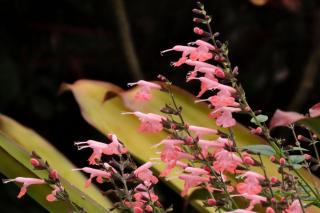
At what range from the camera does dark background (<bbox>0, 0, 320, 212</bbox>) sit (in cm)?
220

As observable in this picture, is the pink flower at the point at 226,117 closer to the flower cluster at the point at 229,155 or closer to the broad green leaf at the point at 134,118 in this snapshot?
the flower cluster at the point at 229,155

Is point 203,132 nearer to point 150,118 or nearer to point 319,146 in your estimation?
point 150,118

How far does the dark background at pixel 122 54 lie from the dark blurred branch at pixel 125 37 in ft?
0.64

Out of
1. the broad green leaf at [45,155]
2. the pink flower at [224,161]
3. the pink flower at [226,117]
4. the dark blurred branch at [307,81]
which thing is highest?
the pink flower at [226,117]

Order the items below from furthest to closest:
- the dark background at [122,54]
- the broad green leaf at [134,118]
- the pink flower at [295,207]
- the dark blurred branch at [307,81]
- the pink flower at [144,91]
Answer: the dark background at [122,54] → the dark blurred branch at [307,81] → the broad green leaf at [134,118] → the pink flower at [144,91] → the pink flower at [295,207]

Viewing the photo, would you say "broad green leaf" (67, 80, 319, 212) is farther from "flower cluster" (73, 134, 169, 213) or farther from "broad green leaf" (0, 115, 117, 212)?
"flower cluster" (73, 134, 169, 213)

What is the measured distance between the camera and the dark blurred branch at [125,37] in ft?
6.28

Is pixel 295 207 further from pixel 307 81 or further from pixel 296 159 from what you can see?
pixel 307 81

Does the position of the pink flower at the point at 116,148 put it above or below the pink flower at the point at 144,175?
above

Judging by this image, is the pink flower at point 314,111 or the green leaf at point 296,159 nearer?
the green leaf at point 296,159

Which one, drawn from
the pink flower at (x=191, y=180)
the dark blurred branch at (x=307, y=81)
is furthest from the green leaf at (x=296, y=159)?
the dark blurred branch at (x=307, y=81)

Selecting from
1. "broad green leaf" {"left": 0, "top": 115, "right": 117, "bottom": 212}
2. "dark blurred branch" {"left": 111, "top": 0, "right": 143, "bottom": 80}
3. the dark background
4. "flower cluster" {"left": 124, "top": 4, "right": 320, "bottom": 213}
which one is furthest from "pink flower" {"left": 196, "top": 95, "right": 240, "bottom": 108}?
the dark background

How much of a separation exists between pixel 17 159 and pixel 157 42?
1377mm

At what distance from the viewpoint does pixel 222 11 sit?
2268 millimetres
